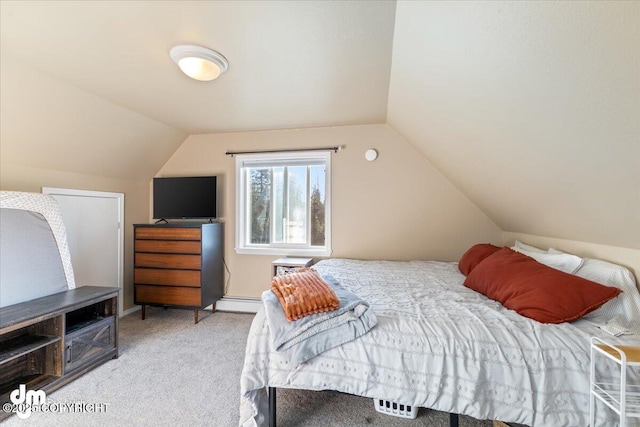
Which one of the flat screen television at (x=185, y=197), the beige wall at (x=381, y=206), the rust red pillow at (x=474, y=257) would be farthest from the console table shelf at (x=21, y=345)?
the rust red pillow at (x=474, y=257)

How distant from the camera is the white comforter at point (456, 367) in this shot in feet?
3.65

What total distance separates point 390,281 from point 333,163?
1692 millimetres

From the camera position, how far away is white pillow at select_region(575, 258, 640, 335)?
4.14ft

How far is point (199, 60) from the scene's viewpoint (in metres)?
1.77

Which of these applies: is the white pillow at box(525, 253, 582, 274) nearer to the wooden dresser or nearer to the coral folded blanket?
the coral folded blanket

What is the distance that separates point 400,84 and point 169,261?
9.72 feet

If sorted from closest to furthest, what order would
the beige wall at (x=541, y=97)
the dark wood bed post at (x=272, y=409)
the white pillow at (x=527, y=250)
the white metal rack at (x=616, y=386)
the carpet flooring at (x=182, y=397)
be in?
the beige wall at (x=541, y=97) → the white metal rack at (x=616, y=386) → the dark wood bed post at (x=272, y=409) → the carpet flooring at (x=182, y=397) → the white pillow at (x=527, y=250)

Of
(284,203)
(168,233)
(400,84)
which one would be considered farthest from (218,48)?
(168,233)

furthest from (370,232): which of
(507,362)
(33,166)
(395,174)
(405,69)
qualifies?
(33,166)

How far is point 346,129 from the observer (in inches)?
128

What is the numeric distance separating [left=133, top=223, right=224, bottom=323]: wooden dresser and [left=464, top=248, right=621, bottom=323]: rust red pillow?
9.01 feet

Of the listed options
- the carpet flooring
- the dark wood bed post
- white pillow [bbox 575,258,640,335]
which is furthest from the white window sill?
white pillow [bbox 575,258,640,335]

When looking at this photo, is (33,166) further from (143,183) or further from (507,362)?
(507,362)

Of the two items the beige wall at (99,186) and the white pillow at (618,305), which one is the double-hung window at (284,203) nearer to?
the beige wall at (99,186)
